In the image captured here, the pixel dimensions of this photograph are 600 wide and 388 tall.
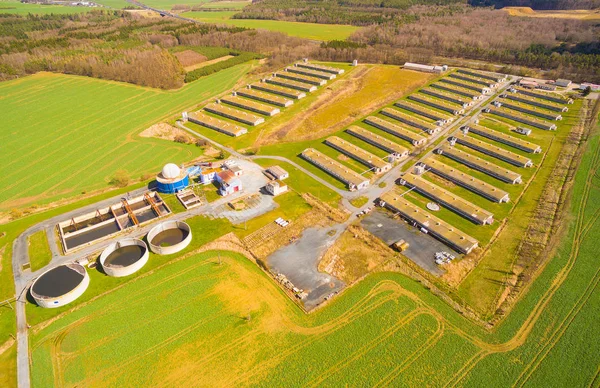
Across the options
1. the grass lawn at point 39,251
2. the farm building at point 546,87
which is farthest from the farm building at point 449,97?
the grass lawn at point 39,251

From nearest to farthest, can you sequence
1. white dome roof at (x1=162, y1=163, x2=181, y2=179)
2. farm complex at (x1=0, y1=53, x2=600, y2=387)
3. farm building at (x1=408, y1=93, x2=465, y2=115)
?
farm complex at (x1=0, y1=53, x2=600, y2=387) → white dome roof at (x1=162, y1=163, x2=181, y2=179) → farm building at (x1=408, y1=93, x2=465, y2=115)

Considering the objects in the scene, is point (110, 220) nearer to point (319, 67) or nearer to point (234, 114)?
point (234, 114)

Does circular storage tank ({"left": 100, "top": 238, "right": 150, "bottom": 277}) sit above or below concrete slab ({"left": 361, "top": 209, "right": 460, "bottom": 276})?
above

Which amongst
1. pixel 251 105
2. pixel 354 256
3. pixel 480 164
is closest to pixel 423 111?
pixel 480 164

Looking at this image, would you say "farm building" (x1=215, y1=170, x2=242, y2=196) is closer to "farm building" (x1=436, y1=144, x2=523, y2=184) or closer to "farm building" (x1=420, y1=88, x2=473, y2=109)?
"farm building" (x1=436, y1=144, x2=523, y2=184)

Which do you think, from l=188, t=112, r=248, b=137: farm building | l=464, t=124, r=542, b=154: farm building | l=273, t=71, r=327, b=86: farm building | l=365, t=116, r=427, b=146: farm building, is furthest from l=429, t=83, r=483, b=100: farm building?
l=188, t=112, r=248, b=137: farm building

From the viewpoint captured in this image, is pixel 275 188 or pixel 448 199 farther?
pixel 275 188
